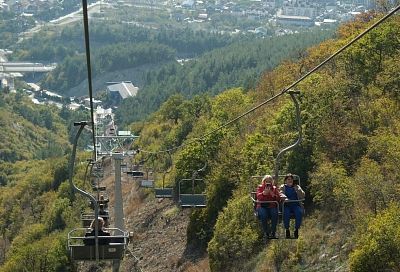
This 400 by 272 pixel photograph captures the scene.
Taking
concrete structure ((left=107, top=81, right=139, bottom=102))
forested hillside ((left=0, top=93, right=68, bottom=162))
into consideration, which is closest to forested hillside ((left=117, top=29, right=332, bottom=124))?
concrete structure ((left=107, top=81, right=139, bottom=102))

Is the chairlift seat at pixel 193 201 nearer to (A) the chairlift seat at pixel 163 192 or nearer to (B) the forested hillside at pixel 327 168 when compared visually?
(B) the forested hillside at pixel 327 168

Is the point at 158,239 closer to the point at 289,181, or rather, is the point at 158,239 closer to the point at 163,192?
the point at 163,192

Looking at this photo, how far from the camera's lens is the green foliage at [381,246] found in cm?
2461

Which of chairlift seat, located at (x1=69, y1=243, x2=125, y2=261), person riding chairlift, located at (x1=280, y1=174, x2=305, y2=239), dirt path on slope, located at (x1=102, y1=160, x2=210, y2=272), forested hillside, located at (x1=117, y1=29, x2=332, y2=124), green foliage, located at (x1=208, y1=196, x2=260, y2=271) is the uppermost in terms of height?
person riding chairlift, located at (x1=280, y1=174, x2=305, y2=239)

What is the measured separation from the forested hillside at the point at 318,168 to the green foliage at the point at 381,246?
0.03 meters

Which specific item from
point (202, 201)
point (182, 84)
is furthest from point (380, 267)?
point (182, 84)

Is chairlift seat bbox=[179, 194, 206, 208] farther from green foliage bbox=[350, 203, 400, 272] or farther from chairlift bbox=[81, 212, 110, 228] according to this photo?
green foliage bbox=[350, 203, 400, 272]

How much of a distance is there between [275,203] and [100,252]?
3.88 metres

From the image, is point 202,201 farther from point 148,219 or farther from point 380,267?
point 148,219

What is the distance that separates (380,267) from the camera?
2502 centimetres

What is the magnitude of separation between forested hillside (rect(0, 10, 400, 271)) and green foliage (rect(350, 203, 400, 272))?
33 mm

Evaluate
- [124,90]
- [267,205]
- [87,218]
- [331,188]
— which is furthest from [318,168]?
[124,90]

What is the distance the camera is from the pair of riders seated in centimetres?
1638

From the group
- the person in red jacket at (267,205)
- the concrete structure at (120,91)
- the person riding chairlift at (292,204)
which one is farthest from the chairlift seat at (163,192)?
the concrete structure at (120,91)
